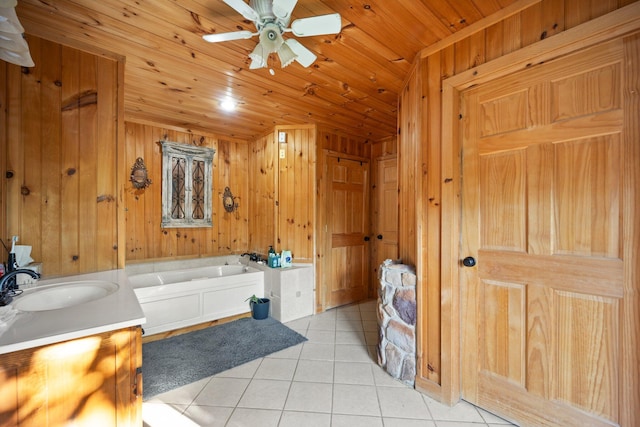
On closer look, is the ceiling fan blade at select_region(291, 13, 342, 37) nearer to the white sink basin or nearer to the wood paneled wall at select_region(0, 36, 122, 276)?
the wood paneled wall at select_region(0, 36, 122, 276)

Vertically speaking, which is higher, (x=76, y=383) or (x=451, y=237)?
(x=451, y=237)

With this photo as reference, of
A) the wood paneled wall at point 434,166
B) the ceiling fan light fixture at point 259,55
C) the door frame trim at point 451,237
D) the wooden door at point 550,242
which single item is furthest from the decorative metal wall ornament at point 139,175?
the wooden door at point 550,242

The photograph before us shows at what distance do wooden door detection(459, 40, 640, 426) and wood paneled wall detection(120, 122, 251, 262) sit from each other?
10.7ft

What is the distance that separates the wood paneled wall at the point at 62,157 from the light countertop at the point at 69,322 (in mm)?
641

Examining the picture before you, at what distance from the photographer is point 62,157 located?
1.83 meters

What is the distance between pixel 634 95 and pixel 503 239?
897mm

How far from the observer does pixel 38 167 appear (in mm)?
1757

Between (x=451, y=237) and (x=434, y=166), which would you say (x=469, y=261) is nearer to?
(x=451, y=237)

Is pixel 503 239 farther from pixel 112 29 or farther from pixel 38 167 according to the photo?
pixel 38 167

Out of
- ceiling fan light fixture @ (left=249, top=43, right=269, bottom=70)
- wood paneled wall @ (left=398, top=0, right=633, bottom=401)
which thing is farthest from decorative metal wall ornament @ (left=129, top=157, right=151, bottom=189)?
wood paneled wall @ (left=398, top=0, right=633, bottom=401)

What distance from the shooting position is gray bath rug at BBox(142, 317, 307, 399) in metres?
2.10

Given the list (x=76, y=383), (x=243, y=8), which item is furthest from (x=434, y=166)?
(x=76, y=383)

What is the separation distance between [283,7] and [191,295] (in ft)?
9.60

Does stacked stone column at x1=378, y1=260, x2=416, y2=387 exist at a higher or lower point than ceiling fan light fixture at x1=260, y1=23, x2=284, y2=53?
lower
